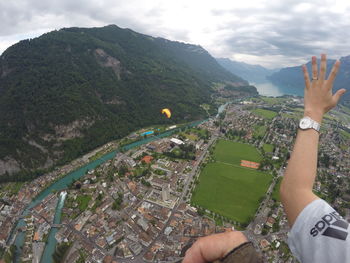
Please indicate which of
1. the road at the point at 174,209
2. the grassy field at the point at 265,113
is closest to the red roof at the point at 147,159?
the road at the point at 174,209

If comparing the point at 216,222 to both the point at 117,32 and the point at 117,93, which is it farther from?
the point at 117,32

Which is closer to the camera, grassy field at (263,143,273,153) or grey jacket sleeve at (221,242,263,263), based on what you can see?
grey jacket sleeve at (221,242,263,263)

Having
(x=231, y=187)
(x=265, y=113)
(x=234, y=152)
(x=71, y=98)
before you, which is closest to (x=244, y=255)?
(x=231, y=187)

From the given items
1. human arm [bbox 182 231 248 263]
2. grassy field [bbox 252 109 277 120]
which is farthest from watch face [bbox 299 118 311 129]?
grassy field [bbox 252 109 277 120]

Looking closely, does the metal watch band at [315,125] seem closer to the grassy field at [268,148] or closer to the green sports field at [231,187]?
the green sports field at [231,187]

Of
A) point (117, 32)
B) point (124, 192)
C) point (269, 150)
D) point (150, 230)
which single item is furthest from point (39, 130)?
point (117, 32)

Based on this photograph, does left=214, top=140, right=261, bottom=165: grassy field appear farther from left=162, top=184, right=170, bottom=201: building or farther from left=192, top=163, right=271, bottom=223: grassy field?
left=162, top=184, right=170, bottom=201: building
